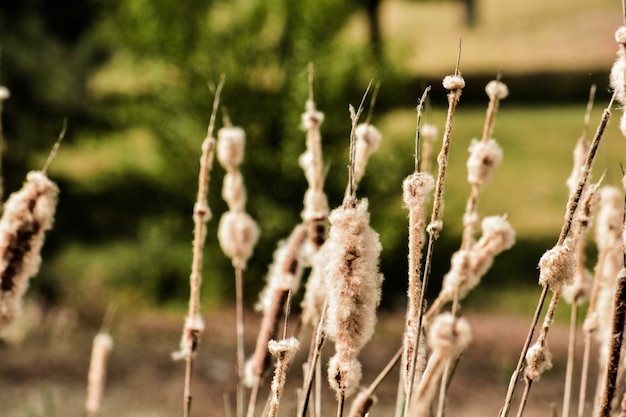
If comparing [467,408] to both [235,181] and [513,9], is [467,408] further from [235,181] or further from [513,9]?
[513,9]

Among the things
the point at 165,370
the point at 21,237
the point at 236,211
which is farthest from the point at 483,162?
the point at 165,370

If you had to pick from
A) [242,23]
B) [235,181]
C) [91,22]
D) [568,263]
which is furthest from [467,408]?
[91,22]

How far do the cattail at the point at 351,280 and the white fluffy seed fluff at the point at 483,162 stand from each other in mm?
327

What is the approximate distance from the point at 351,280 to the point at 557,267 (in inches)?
6.9

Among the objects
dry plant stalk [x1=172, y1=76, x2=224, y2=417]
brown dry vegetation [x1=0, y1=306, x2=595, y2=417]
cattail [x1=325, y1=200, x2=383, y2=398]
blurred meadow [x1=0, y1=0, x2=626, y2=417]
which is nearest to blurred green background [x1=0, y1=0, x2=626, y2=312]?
blurred meadow [x1=0, y1=0, x2=626, y2=417]

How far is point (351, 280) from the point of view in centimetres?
72

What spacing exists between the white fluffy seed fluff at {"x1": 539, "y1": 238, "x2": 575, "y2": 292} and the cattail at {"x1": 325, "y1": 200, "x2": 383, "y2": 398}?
141mm

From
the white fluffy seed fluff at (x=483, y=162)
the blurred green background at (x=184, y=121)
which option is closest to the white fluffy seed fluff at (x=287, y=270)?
the white fluffy seed fluff at (x=483, y=162)

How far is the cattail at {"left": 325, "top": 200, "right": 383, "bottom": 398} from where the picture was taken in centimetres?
72

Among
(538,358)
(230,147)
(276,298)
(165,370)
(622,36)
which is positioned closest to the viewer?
(622,36)

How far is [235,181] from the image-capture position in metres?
1.20

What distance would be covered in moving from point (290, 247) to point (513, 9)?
15747 mm

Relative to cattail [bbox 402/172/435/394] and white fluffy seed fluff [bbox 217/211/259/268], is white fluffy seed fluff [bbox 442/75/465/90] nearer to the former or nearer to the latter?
cattail [bbox 402/172/435/394]

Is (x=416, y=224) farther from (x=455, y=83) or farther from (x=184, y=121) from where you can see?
(x=184, y=121)
